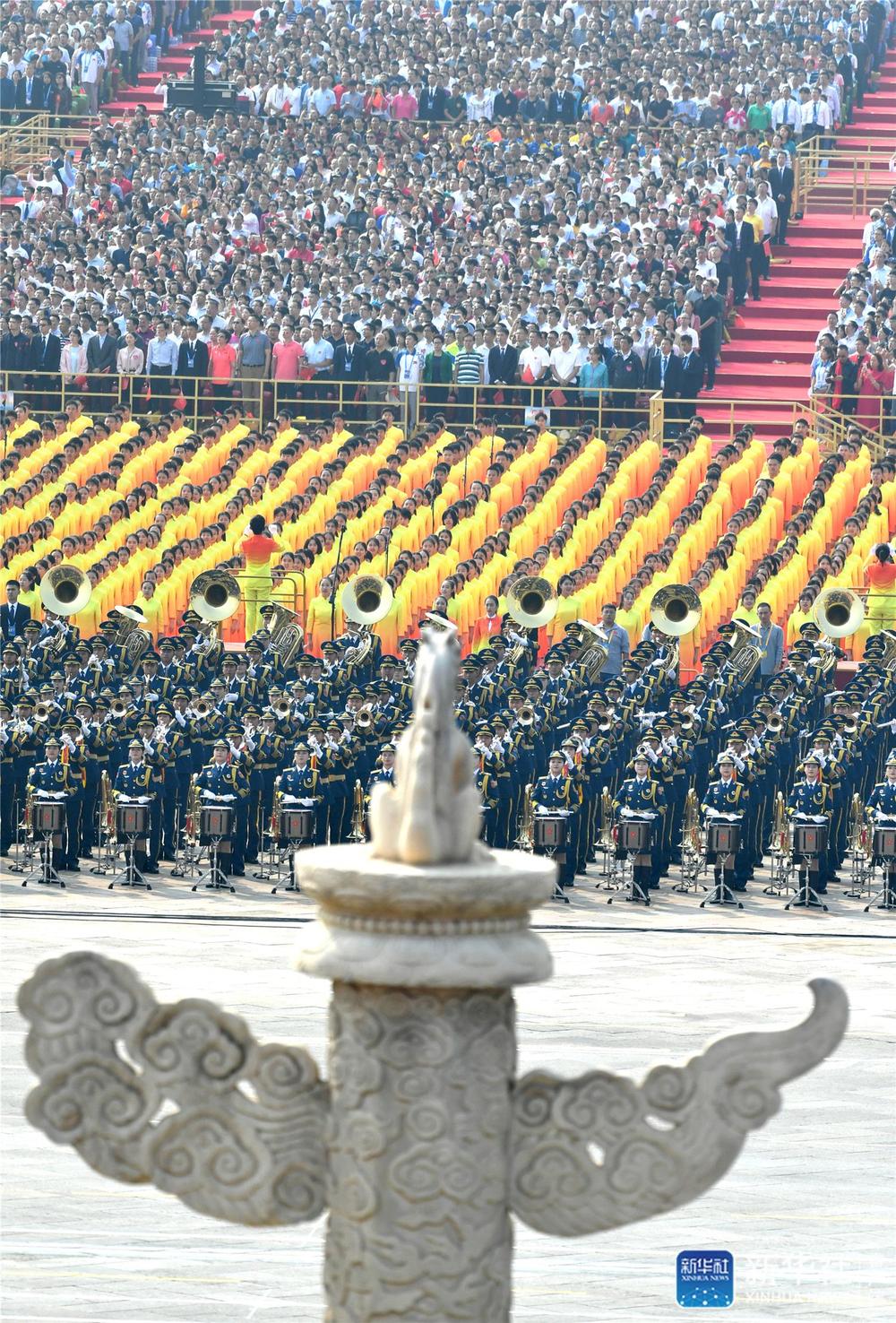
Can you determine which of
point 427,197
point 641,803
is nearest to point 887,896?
point 641,803

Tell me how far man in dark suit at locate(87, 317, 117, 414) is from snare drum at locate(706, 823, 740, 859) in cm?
1729

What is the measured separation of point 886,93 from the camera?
5031 cm

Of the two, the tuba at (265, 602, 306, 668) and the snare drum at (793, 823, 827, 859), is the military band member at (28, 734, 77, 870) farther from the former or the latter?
the snare drum at (793, 823, 827, 859)

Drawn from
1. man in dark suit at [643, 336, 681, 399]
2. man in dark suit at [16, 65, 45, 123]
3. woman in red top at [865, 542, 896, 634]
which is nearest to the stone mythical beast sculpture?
woman in red top at [865, 542, 896, 634]

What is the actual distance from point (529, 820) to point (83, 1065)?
19.1 metres

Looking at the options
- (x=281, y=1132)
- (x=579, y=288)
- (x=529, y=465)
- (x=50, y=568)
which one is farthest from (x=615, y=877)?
(x=281, y=1132)

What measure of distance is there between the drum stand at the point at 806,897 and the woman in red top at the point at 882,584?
5.68 metres

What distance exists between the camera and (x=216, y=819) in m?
23.3

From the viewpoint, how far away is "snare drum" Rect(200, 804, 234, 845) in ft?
76.5

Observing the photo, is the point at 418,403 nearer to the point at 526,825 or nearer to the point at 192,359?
the point at 192,359

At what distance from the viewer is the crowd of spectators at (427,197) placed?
37844mm

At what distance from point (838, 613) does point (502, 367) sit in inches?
445

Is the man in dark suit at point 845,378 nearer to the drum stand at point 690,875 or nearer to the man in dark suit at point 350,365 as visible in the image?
the man in dark suit at point 350,365

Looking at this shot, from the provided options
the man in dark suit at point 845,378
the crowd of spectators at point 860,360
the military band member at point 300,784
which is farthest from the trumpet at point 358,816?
the man in dark suit at point 845,378
